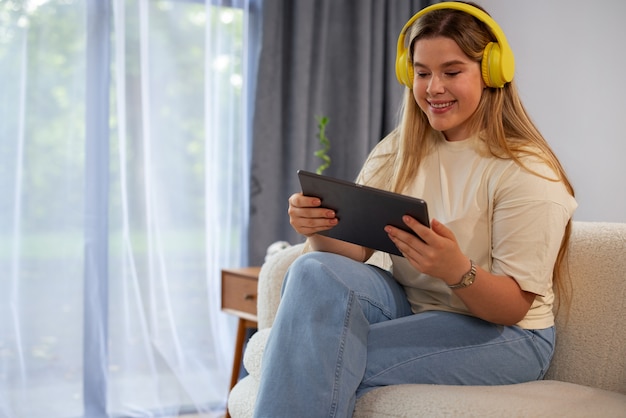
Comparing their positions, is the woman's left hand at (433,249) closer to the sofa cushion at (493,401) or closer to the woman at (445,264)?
the woman at (445,264)

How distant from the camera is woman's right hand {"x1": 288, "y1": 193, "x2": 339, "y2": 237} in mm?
1436

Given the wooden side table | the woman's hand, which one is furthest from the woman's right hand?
the wooden side table

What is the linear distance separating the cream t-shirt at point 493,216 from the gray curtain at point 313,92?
4.86 ft

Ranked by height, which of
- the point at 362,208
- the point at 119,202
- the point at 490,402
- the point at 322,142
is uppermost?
the point at 322,142

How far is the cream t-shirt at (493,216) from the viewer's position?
1371 millimetres

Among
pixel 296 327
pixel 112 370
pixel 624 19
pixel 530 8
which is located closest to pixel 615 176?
pixel 624 19

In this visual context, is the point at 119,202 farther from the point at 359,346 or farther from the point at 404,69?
the point at 359,346

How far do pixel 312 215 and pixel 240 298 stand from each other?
1246mm

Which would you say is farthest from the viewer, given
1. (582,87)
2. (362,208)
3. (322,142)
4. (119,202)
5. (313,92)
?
(313,92)

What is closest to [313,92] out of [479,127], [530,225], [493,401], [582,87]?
[582,87]

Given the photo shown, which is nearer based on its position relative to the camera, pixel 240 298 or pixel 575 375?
pixel 575 375

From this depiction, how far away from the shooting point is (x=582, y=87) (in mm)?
2625

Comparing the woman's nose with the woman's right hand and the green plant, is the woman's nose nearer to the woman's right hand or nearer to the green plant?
the woman's right hand

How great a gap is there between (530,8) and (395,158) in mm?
1476
